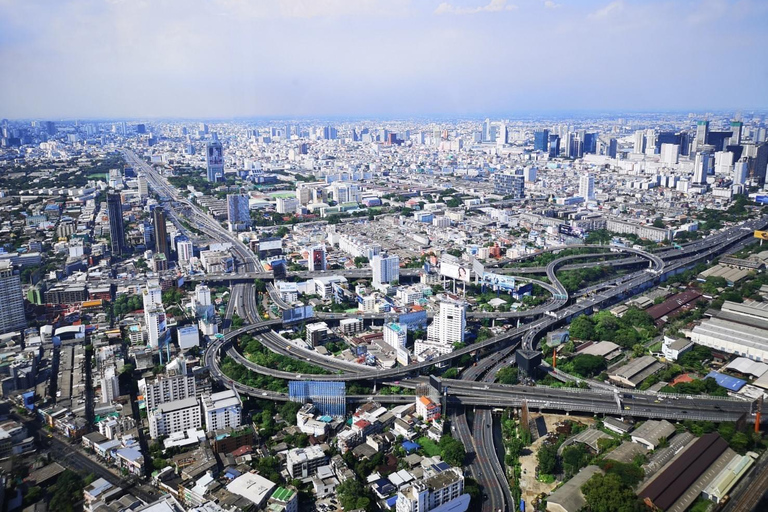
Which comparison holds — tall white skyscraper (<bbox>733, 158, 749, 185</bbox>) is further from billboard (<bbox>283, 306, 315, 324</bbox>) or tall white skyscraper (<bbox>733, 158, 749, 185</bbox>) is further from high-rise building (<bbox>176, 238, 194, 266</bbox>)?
high-rise building (<bbox>176, 238, 194, 266</bbox>)

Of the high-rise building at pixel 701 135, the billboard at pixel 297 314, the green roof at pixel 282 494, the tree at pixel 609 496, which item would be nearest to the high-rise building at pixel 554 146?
the high-rise building at pixel 701 135

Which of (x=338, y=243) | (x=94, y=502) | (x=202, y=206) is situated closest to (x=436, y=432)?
(x=94, y=502)

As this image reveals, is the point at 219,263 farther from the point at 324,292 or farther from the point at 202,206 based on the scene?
the point at 202,206

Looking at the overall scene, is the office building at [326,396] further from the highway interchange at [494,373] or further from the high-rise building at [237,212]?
the high-rise building at [237,212]

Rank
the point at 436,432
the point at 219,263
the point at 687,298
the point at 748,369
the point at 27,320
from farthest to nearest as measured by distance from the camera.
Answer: the point at 219,263
the point at 687,298
the point at 27,320
the point at 748,369
the point at 436,432

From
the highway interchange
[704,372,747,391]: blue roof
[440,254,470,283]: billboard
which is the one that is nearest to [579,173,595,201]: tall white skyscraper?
the highway interchange
